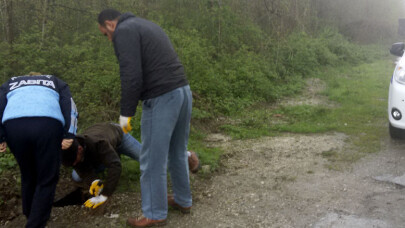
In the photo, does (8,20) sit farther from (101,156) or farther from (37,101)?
(37,101)

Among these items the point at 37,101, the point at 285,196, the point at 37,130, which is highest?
the point at 37,101

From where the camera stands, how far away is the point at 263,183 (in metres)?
4.96

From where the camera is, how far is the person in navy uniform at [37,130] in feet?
11.0

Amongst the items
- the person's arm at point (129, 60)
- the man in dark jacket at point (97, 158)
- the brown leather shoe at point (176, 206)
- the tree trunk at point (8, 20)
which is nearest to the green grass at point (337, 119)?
the brown leather shoe at point (176, 206)

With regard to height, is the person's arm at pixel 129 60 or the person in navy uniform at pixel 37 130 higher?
the person's arm at pixel 129 60

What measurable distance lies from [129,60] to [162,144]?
2.70 feet

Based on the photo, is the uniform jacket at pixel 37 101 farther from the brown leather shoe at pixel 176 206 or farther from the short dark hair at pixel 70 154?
the brown leather shoe at pixel 176 206

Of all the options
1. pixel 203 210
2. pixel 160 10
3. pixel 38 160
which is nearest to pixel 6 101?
pixel 38 160

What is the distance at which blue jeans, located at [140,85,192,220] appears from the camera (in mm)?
3498

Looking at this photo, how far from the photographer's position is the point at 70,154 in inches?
156

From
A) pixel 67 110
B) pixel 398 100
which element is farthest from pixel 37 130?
pixel 398 100

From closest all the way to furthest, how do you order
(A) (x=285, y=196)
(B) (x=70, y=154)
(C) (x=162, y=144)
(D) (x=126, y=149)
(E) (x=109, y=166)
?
(C) (x=162, y=144) < (B) (x=70, y=154) < (E) (x=109, y=166) < (A) (x=285, y=196) < (D) (x=126, y=149)

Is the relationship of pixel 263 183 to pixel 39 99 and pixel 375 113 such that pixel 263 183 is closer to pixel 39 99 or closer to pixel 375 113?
pixel 39 99

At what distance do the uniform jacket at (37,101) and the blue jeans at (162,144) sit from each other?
717 millimetres
